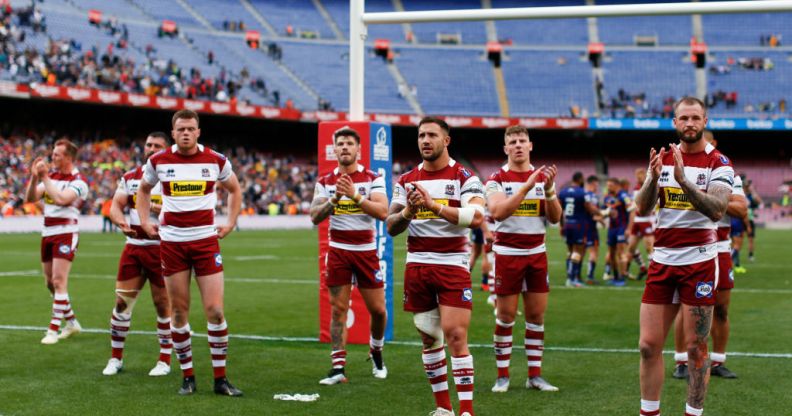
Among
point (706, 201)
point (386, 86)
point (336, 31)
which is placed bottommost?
point (706, 201)

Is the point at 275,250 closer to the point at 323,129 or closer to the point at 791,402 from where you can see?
the point at 323,129

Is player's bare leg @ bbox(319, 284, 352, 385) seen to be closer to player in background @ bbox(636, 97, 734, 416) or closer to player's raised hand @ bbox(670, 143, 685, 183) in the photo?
player in background @ bbox(636, 97, 734, 416)

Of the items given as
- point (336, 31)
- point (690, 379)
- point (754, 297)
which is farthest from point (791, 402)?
point (336, 31)

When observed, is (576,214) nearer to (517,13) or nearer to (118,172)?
(517,13)

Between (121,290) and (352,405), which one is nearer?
(352,405)

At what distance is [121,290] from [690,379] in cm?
582

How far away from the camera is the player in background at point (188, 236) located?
827cm

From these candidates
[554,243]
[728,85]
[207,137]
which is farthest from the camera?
[728,85]

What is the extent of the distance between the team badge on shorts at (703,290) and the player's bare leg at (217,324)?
413 cm

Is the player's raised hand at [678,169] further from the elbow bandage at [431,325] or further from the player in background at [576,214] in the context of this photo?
the player in background at [576,214]

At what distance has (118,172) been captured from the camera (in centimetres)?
4597

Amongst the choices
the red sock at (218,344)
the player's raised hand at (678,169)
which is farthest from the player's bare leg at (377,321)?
the player's raised hand at (678,169)

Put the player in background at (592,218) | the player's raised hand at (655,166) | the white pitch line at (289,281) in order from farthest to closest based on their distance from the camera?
the player in background at (592,218) < the white pitch line at (289,281) < the player's raised hand at (655,166)

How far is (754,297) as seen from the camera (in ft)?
53.8
